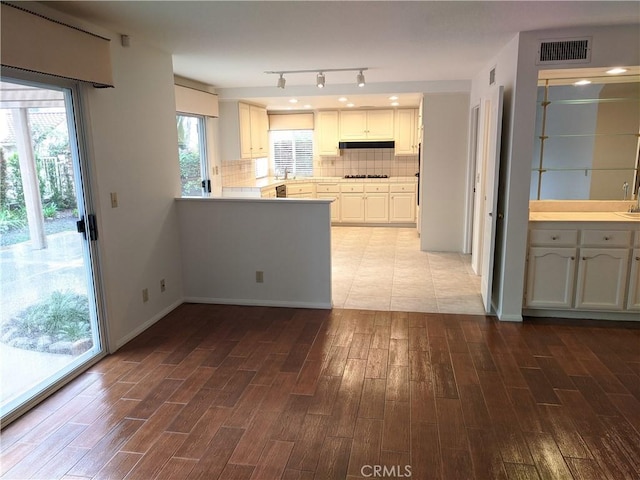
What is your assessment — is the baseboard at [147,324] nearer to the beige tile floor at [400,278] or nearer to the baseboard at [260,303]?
the baseboard at [260,303]

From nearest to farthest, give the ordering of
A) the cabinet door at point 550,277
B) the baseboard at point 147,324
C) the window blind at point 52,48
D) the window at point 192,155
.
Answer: the window blind at point 52,48 < the baseboard at point 147,324 < the cabinet door at point 550,277 < the window at point 192,155

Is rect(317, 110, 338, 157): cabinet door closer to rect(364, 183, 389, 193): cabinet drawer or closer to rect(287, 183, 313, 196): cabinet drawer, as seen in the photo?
rect(287, 183, 313, 196): cabinet drawer

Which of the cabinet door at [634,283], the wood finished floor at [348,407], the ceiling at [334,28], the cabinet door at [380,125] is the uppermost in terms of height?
the ceiling at [334,28]

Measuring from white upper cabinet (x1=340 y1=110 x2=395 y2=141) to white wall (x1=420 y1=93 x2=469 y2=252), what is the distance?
82.8 inches

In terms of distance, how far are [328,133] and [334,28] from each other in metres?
5.23

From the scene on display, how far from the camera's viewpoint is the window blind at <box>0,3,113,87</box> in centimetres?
232

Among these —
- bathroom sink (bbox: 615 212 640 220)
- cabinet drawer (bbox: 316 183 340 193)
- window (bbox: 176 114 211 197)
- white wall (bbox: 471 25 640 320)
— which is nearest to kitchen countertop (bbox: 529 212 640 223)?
A: bathroom sink (bbox: 615 212 640 220)

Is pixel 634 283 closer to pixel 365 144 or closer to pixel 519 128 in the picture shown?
pixel 519 128

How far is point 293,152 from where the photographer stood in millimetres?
8914

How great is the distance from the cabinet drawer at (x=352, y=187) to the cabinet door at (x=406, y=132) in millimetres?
911

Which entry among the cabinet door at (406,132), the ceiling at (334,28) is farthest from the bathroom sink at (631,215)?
the cabinet door at (406,132)

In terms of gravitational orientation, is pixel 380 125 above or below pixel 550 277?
above

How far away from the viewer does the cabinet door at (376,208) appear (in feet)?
26.9
